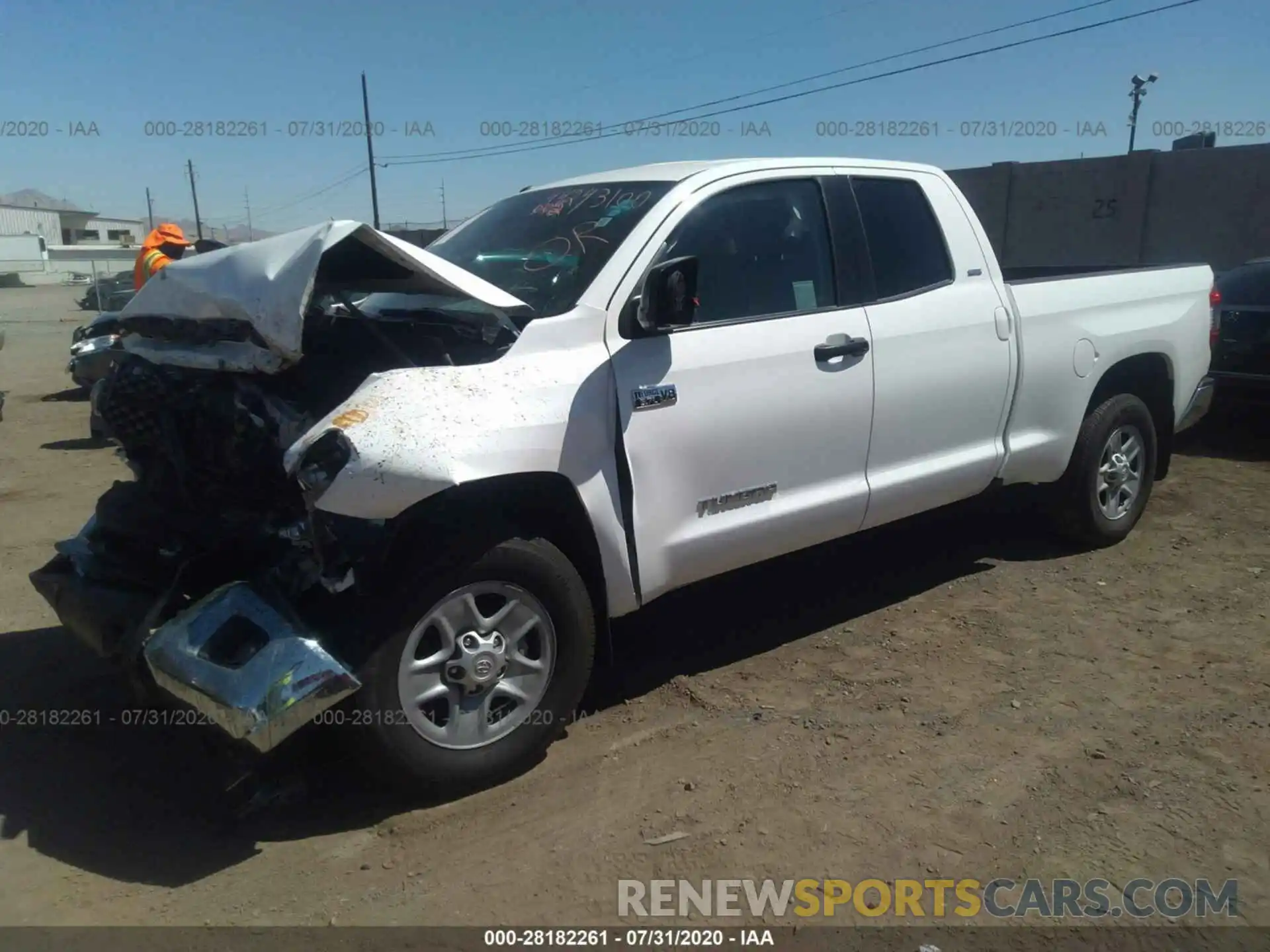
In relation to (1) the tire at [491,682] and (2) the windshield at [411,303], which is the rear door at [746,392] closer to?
(1) the tire at [491,682]

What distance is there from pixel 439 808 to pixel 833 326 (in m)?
2.42

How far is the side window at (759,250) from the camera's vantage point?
3.94m

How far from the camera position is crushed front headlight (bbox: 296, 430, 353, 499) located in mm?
2926

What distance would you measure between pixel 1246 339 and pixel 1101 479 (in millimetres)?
3945

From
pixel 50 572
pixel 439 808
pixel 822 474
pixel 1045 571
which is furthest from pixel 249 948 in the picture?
pixel 1045 571

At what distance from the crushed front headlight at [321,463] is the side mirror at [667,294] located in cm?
118

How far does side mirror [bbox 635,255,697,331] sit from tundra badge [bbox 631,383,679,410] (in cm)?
21

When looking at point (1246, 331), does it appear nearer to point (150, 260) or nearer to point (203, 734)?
point (203, 734)

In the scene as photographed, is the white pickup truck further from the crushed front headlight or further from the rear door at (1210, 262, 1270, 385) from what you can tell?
the rear door at (1210, 262, 1270, 385)

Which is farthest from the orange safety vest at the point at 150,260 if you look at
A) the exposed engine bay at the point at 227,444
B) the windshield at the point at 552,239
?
the exposed engine bay at the point at 227,444

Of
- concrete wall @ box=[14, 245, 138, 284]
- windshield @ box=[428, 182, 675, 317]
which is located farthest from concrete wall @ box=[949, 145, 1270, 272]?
concrete wall @ box=[14, 245, 138, 284]

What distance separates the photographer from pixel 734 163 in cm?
420

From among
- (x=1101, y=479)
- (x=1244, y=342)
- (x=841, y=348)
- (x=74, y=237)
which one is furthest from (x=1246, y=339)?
(x=74, y=237)

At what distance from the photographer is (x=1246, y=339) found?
8461mm
